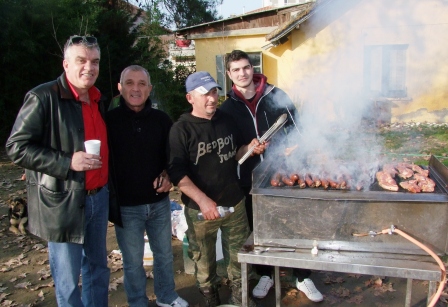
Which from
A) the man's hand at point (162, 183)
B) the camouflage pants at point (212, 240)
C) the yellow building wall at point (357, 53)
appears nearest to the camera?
the man's hand at point (162, 183)

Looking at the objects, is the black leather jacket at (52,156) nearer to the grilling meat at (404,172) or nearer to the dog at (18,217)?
the grilling meat at (404,172)

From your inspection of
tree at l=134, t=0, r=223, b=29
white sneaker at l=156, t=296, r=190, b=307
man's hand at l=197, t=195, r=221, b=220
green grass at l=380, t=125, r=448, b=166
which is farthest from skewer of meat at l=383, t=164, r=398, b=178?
tree at l=134, t=0, r=223, b=29

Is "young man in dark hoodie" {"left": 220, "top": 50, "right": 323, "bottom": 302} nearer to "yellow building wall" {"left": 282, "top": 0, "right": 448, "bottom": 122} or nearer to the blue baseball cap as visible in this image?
the blue baseball cap

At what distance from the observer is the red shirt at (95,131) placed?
2568 mm

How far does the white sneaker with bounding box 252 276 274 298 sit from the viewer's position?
3.61m

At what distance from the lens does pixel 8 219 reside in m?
6.02

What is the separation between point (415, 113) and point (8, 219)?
985cm

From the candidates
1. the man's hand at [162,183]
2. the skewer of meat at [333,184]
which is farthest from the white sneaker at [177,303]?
the skewer of meat at [333,184]

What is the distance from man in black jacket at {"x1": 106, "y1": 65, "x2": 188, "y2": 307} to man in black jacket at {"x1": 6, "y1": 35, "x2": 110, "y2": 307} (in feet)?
0.72

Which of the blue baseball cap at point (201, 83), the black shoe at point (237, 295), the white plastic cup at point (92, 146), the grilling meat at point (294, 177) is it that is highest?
the blue baseball cap at point (201, 83)

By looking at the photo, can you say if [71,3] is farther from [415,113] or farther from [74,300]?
[74,300]

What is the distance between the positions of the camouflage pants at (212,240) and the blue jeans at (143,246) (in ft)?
0.71

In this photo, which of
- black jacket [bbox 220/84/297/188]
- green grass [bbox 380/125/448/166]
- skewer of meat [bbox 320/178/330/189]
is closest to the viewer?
skewer of meat [bbox 320/178/330/189]

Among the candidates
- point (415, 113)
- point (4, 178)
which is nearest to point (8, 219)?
point (4, 178)
